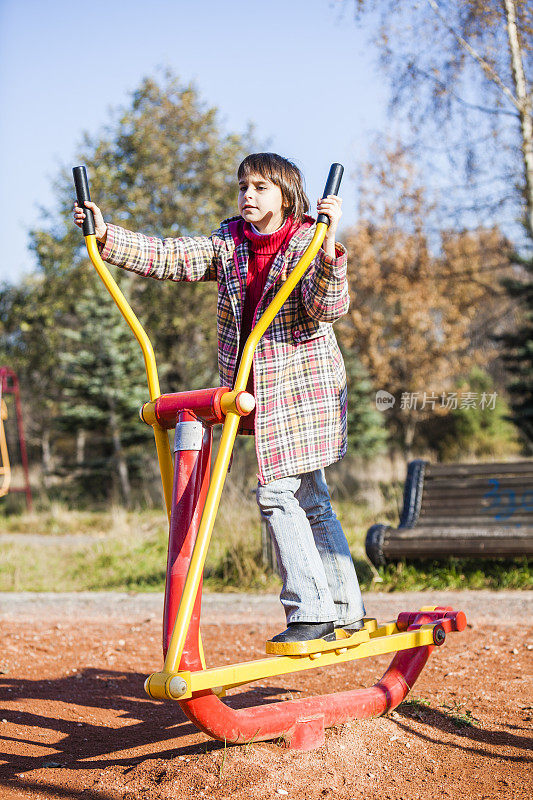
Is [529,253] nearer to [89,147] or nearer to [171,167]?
[171,167]

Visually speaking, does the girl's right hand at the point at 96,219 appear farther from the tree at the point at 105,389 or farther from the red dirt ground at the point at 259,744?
the tree at the point at 105,389

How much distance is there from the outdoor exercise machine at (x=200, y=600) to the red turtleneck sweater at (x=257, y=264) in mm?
235

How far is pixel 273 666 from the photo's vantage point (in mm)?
2004

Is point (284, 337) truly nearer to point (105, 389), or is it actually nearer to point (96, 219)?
A: point (96, 219)

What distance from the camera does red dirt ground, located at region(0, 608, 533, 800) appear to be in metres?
1.96

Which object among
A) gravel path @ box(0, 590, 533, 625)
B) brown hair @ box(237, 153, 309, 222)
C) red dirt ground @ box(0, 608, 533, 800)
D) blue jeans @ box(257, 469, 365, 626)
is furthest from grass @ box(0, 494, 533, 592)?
brown hair @ box(237, 153, 309, 222)

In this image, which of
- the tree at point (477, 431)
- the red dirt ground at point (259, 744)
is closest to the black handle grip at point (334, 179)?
the red dirt ground at point (259, 744)

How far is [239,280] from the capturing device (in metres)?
2.37

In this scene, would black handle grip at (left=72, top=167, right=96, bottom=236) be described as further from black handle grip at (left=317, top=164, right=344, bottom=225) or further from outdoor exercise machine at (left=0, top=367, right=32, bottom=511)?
outdoor exercise machine at (left=0, top=367, right=32, bottom=511)

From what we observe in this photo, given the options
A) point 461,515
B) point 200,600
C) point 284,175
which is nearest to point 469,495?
point 461,515

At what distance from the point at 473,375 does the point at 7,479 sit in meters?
12.5

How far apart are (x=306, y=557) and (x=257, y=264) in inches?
36.4

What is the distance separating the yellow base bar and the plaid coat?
52 centimetres

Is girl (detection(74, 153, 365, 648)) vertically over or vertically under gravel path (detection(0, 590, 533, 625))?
over
